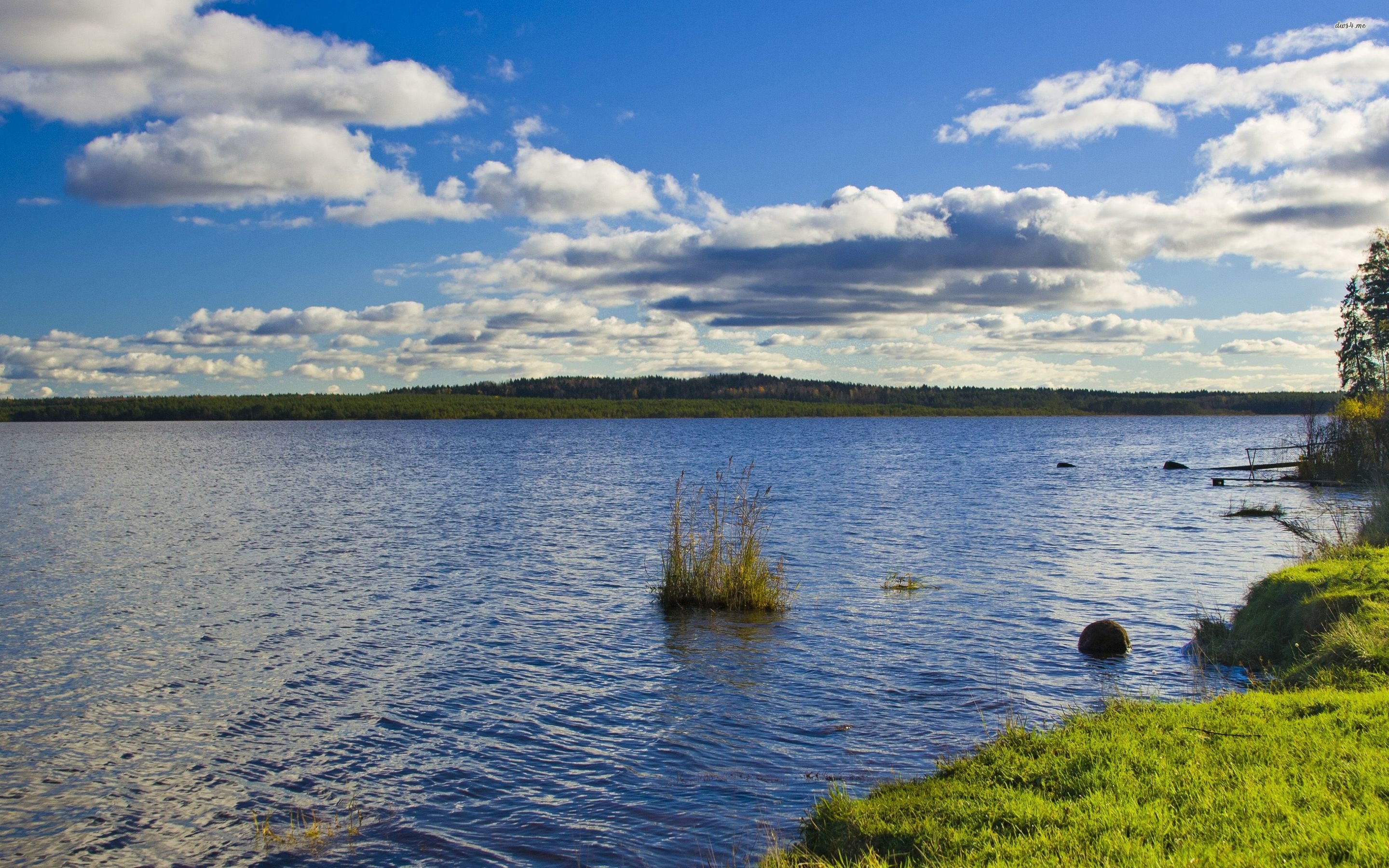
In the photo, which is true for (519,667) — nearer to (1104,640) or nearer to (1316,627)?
(1104,640)

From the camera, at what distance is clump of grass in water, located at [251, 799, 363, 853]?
30.3ft

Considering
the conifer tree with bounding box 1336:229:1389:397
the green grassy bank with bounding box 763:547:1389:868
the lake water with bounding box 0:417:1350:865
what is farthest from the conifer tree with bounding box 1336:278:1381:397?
the green grassy bank with bounding box 763:547:1389:868

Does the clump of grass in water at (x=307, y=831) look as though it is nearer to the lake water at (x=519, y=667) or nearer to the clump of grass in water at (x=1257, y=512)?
the lake water at (x=519, y=667)

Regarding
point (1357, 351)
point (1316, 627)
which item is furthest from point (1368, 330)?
point (1316, 627)

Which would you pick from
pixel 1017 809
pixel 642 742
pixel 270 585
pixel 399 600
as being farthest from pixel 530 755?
pixel 270 585

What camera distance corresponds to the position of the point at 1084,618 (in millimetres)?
18734

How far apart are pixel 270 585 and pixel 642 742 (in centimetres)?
1546

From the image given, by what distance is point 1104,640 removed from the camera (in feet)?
52.0

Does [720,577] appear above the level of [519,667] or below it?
above

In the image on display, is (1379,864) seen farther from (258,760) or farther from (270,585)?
(270,585)

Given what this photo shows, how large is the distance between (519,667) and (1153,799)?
11053 mm

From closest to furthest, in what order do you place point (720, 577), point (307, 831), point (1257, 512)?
point (307, 831) → point (720, 577) → point (1257, 512)

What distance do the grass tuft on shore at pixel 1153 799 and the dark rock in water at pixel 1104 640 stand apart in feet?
19.5

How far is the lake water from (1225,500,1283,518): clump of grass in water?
1.03 metres
